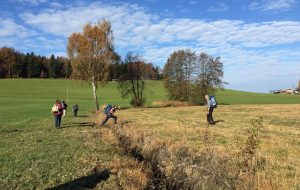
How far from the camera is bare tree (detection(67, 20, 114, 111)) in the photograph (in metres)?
52.6

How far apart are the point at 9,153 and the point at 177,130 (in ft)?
29.5

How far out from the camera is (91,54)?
52.8 meters

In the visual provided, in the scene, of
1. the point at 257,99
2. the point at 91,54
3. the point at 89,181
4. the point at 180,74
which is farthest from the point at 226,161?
the point at 257,99

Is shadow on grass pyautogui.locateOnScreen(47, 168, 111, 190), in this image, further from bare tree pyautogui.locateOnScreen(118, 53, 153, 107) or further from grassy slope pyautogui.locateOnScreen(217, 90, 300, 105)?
grassy slope pyautogui.locateOnScreen(217, 90, 300, 105)

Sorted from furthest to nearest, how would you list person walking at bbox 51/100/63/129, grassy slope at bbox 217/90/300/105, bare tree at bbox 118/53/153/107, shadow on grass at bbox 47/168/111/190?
grassy slope at bbox 217/90/300/105
bare tree at bbox 118/53/153/107
person walking at bbox 51/100/63/129
shadow on grass at bbox 47/168/111/190

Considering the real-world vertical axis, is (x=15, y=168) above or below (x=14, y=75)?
below

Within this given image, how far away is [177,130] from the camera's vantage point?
2034 cm

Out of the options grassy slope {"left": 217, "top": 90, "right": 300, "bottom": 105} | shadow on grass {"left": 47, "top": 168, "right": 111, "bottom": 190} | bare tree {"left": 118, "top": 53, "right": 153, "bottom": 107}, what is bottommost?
shadow on grass {"left": 47, "top": 168, "right": 111, "bottom": 190}

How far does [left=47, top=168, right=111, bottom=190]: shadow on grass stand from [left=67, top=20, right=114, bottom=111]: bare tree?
4169 cm

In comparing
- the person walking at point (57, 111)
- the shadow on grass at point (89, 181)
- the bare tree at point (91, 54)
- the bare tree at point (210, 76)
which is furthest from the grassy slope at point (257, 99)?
the shadow on grass at point (89, 181)

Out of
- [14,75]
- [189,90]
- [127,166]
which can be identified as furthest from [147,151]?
[14,75]

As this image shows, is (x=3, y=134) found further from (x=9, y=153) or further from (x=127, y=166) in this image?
(x=127, y=166)

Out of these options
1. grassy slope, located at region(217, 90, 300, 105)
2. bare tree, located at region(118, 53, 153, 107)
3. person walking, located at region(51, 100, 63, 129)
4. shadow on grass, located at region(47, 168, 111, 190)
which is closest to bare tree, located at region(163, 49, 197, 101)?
bare tree, located at region(118, 53, 153, 107)

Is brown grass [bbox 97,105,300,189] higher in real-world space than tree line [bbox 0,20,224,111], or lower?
lower
